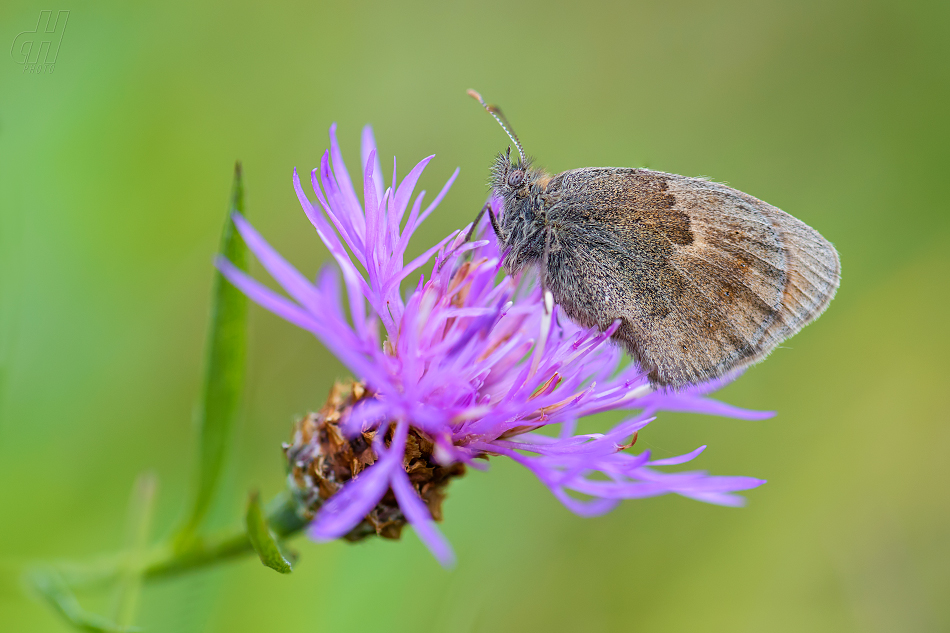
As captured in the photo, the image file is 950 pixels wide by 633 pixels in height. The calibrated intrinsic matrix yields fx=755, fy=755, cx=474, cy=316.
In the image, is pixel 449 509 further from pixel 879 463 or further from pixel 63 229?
pixel 879 463

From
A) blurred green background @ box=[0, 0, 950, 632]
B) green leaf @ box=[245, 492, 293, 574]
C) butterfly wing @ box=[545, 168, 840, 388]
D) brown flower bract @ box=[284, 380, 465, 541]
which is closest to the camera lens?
green leaf @ box=[245, 492, 293, 574]

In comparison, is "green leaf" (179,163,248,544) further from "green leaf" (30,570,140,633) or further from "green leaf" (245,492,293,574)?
"green leaf" (245,492,293,574)

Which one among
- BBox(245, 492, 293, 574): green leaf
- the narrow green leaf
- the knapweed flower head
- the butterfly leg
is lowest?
the narrow green leaf

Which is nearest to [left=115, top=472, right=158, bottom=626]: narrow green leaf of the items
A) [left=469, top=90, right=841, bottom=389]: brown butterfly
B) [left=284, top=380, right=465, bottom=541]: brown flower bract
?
[left=284, top=380, right=465, bottom=541]: brown flower bract

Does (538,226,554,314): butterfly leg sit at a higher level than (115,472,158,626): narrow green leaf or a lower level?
higher

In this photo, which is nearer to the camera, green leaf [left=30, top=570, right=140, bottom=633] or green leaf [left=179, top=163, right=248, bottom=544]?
green leaf [left=30, top=570, right=140, bottom=633]

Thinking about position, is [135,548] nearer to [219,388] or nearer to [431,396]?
[219,388]

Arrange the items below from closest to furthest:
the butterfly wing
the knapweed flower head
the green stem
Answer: the knapweed flower head < the green stem < the butterfly wing

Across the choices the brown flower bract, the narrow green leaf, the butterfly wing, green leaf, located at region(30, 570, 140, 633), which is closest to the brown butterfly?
the butterfly wing

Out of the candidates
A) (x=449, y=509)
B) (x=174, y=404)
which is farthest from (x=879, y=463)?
(x=174, y=404)

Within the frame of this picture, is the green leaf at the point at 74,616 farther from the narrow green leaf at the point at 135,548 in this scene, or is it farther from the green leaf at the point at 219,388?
the green leaf at the point at 219,388
